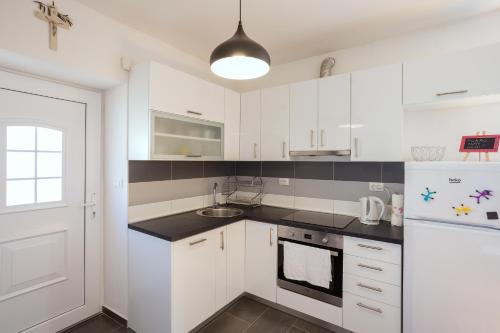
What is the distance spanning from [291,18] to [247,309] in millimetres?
2494

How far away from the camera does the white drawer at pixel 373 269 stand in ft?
5.56

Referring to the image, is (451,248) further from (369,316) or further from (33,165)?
(33,165)

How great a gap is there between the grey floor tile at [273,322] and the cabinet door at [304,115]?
1.49 meters

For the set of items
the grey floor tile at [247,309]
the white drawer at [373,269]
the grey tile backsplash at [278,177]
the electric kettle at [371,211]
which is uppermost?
the grey tile backsplash at [278,177]

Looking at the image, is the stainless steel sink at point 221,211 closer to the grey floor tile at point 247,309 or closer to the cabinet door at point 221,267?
the cabinet door at point 221,267

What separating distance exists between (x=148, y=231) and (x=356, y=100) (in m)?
1.93

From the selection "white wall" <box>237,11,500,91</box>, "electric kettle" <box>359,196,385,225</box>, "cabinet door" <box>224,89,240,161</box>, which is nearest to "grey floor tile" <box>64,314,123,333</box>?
"cabinet door" <box>224,89,240,161</box>

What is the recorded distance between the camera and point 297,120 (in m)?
2.33

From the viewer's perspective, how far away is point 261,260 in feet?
7.43

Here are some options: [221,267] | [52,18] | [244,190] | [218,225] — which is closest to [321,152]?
[218,225]

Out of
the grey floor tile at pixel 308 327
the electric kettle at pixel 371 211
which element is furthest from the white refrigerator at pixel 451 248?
the grey floor tile at pixel 308 327

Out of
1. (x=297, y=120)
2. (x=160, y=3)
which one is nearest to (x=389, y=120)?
(x=297, y=120)

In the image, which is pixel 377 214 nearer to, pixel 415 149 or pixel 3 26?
pixel 415 149

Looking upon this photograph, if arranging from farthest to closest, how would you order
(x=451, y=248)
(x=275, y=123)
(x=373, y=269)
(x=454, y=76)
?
(x=275, y=123) → (x=373, y=269) → (x=454, y=76) → (x=451, y=248)
